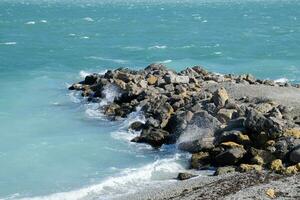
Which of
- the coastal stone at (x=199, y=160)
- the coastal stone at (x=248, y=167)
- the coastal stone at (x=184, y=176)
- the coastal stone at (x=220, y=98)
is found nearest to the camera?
the coastal stone at (x=248, y=167)

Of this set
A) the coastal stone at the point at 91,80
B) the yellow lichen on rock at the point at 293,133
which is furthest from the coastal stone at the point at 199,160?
the coastal stone at the point at 91,80

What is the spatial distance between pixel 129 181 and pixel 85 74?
3118cm

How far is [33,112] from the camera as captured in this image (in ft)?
137

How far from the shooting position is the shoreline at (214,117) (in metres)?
27.2

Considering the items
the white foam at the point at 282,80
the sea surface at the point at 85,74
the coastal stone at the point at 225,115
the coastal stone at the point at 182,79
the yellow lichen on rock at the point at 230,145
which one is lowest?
the white foam at the point at 282,80

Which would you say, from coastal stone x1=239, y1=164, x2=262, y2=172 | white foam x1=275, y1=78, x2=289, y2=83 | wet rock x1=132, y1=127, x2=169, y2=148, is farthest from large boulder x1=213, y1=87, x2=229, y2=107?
white foam x1=275, y1=78, x2=289, y2=83

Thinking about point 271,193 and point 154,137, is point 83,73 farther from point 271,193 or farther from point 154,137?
point 271,193

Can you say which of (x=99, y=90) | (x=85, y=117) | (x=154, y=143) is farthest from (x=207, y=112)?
(x=99, y=90)

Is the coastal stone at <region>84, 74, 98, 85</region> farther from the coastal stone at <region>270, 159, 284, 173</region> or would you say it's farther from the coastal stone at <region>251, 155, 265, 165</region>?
the coastal stone at <region>270, 159, 284, 173</region>

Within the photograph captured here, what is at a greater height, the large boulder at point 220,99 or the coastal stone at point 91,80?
the large boulder at point 220,99

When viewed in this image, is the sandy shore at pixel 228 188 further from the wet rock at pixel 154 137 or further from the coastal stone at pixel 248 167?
the wet rock at pixel 154 137

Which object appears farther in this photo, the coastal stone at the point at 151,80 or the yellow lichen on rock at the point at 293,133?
the coastal stone at the point at 151,80

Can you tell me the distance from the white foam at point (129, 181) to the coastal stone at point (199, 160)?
1.98 feet

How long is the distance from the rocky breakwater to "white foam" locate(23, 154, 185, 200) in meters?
1.31
